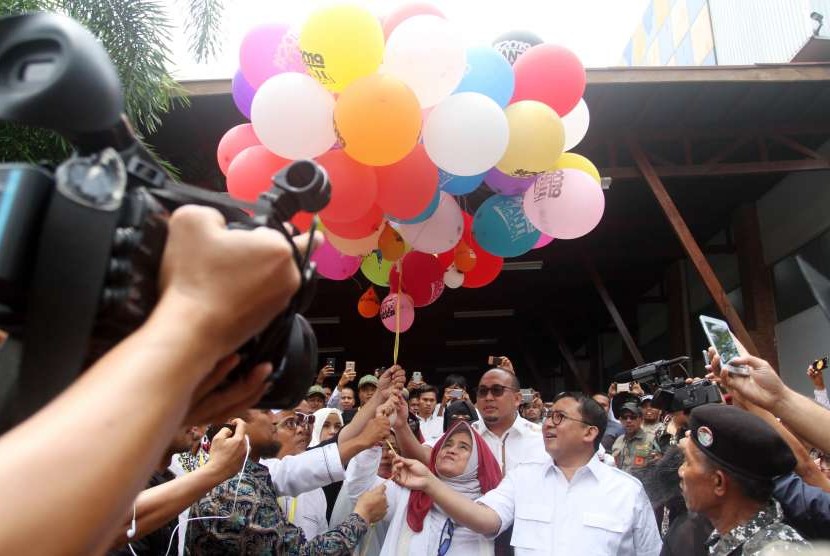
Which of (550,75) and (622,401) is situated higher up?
(550,75)

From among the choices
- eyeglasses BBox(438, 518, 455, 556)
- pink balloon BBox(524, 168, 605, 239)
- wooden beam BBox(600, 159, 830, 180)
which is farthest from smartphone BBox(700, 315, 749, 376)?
wooden beam BBox(600, 159, 830, 180)

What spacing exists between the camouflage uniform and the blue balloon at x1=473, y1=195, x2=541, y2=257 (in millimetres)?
2047

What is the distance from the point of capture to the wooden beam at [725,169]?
671cm

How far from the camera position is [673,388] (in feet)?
9.87

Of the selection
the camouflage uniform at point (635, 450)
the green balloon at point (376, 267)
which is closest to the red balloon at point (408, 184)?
the green balloon at point (376, 267)

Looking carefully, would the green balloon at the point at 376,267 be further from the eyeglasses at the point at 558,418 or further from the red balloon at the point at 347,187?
the eyeglasses at the point at 558,418

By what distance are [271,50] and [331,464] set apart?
5.92ft

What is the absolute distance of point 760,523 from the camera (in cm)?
201

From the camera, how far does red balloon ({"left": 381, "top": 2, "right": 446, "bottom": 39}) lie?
290cm

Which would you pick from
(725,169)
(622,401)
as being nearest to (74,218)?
(622,401)

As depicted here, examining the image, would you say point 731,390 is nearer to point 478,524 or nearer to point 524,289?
point 478,524

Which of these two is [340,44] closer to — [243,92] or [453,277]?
[243,92]

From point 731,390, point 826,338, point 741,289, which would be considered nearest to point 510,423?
point 731,390

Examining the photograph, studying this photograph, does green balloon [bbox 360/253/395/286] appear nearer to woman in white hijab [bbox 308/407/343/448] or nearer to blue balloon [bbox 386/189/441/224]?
blue balloon [bbox 386/189/441/224]
